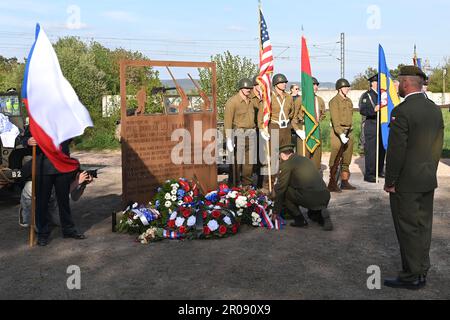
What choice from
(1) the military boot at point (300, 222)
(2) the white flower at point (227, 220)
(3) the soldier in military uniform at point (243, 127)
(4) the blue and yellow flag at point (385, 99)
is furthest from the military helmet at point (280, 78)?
(2) the white flower at point (227, 220)

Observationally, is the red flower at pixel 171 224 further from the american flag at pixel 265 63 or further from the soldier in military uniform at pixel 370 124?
the soldier in military uniform at pixel 370 124

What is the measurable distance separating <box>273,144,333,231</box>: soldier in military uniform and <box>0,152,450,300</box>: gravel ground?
0.22 metres

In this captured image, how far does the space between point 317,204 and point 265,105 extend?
7.53 ft

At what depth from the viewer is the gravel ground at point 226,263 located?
466 centimetres

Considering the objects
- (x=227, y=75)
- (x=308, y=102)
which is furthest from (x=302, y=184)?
(x=227, y=75)

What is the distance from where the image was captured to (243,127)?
367 inches

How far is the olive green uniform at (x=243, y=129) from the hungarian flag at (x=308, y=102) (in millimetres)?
926

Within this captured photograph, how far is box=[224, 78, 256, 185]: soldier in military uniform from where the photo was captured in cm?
923

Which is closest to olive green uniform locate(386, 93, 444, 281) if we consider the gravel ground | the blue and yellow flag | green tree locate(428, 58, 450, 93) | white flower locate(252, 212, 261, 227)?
the gravel ground

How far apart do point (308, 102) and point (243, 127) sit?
3.88ft

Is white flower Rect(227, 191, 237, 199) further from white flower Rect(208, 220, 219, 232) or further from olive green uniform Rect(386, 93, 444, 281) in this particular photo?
olive green uniform Rect(386, 93, 444, 281)

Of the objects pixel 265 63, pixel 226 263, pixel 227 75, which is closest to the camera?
pixel 226 263

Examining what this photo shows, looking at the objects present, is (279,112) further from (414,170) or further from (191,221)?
(414,170)
